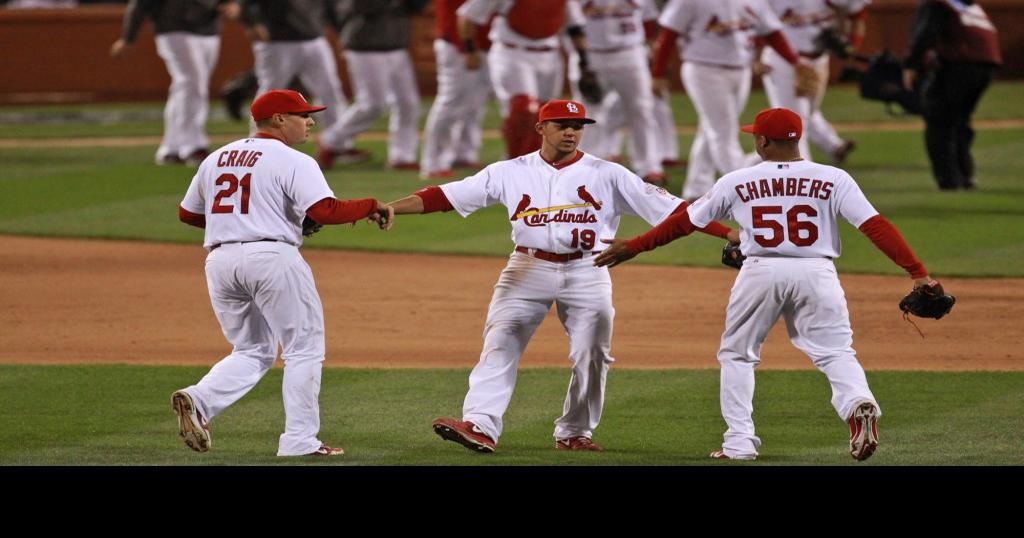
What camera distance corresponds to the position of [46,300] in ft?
41.0

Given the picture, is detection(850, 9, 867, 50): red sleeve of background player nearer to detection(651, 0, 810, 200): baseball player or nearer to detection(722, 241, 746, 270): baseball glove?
detection(651, 0, 810, 200): baseball player

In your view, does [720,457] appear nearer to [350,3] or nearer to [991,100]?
[350,3]

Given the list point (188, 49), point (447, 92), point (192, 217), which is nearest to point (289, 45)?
point (188, 49)

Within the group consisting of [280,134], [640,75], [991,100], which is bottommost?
[991,100]

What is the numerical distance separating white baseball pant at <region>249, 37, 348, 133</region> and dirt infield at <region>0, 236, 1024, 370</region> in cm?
438

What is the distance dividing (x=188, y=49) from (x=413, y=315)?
8.08 metres

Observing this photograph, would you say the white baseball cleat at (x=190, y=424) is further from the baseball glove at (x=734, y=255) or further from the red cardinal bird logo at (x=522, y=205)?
the baseball glove at (x=734, y=255)

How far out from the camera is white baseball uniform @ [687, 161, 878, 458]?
24.6 ft

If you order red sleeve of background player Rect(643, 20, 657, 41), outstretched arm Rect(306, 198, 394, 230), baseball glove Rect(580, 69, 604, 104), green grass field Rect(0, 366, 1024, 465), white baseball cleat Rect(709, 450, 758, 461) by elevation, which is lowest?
green grass field Rect(0, 366, 1024, 465)

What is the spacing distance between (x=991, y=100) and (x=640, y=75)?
10.9 m

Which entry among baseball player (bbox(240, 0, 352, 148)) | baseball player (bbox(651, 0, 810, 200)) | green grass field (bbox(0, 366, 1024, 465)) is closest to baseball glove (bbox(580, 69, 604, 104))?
baseball player (bbox(651, 0, 810, 200))

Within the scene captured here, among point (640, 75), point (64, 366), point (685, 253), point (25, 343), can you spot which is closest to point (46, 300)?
point (25, 343)

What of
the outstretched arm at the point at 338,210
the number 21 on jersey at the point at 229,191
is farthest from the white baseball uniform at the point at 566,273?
the number 21 on jersey at the point at 229,191

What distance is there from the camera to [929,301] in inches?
301
